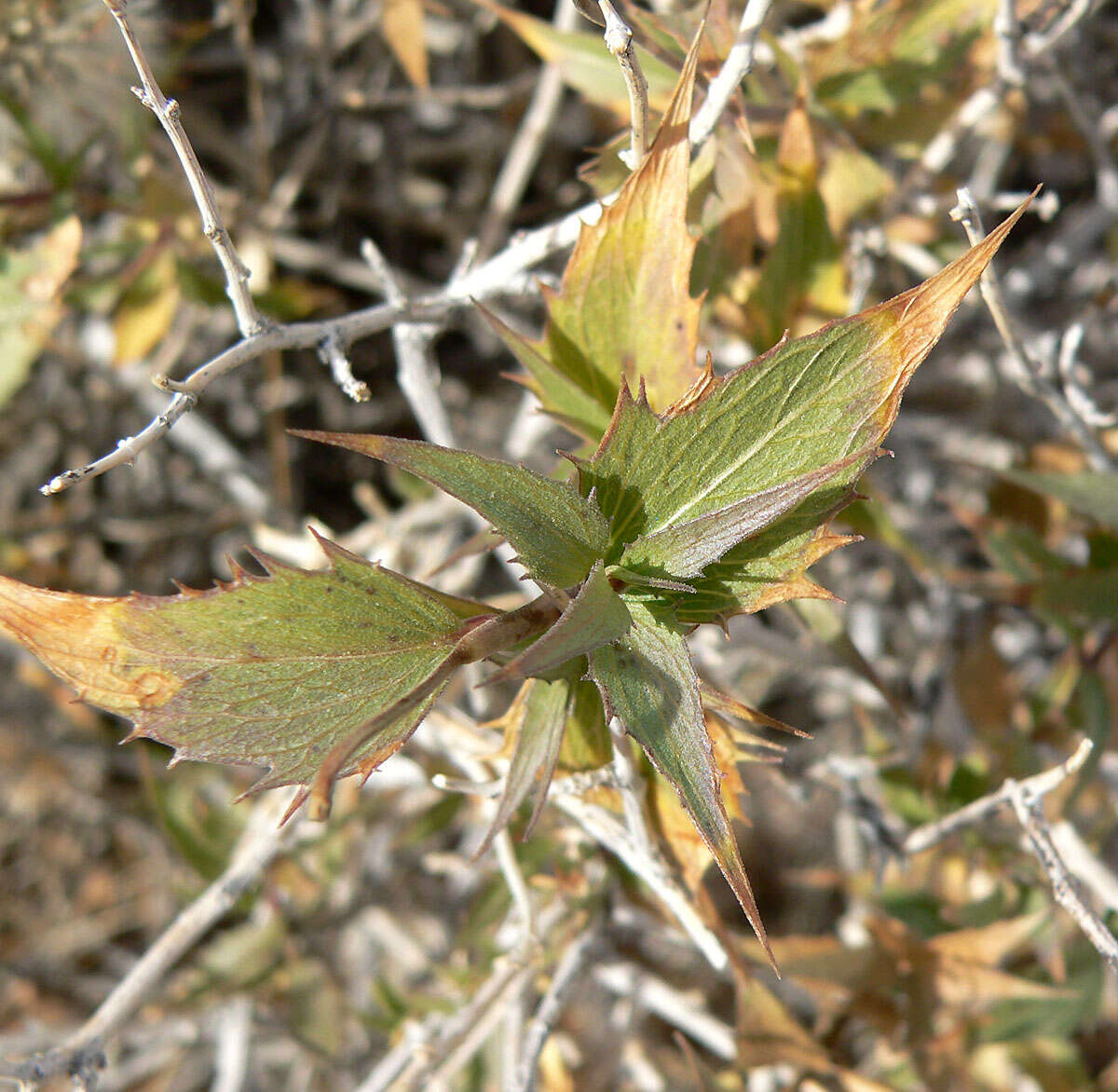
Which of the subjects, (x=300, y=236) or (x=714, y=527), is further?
(x=300, y=236)

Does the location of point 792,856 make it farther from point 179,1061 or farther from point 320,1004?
point 179,1061

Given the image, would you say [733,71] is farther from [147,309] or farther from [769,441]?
[147,309]

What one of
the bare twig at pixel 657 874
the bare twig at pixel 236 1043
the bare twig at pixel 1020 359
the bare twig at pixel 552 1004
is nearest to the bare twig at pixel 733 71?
the bare twig at pixel 1020 359

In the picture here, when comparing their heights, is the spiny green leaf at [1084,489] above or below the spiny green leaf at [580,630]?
above

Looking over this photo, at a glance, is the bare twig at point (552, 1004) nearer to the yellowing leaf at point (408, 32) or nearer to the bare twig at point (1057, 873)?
the bare twig at point (1057, 873)

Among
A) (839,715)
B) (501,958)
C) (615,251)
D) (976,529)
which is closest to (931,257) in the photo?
(976,529)

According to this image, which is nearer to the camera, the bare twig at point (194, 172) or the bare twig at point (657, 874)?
the bare twig at point (194, 172)

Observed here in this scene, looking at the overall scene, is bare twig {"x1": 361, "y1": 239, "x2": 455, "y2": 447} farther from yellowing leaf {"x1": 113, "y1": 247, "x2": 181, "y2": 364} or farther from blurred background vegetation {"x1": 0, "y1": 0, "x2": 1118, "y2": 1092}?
yellowing leaf {"x1": 113, "y1": 247, "x2": 181, "y2": 364}
